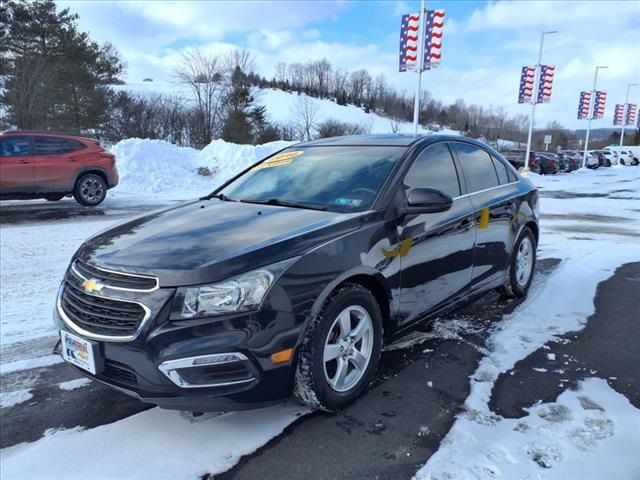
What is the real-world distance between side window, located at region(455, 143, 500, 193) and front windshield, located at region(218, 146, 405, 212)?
0.88 metres

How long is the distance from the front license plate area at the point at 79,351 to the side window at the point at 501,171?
3950 millimetres

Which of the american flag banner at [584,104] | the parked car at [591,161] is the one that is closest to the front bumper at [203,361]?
the american flag banner at [584,104]

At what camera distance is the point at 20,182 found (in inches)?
425

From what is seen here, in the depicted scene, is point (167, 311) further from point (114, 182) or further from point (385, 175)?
point (114, 182)

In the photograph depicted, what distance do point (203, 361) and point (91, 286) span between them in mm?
801

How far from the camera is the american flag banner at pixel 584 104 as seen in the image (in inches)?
1746

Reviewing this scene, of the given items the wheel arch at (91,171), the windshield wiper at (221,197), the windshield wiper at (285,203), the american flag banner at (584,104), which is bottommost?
the wheel arch at (91,171)

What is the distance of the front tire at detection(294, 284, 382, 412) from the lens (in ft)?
8.77

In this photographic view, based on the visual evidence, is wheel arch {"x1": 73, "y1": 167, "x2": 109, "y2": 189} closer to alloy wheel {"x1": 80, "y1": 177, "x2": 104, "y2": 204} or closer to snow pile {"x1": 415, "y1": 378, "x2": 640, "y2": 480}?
alloy wheel {"x1": 80, "y1": 177, "x2": 104, "y2": 204}

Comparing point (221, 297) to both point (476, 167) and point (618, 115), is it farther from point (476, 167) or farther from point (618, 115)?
point (618, 115)

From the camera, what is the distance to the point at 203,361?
2373mm

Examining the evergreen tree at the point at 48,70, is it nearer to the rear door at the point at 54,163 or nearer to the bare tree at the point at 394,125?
the rear door at the point at 54,163

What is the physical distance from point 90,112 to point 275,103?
54715mm

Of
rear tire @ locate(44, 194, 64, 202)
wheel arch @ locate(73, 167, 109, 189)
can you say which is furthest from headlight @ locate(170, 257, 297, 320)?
rear tire @ locate(44, 194, 64, 202)
